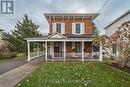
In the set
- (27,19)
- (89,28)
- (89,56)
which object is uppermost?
(27,19)

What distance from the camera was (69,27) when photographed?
1332 inches

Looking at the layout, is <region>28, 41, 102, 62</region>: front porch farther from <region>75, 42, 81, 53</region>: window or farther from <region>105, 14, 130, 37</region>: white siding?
<region>105, 14, 130, 37</region>: white siding

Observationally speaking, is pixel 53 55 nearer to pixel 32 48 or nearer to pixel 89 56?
pixel 89 56

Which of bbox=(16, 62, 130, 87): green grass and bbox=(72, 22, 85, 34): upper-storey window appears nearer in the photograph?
bbox=(16, 62, 130, 87): green grass

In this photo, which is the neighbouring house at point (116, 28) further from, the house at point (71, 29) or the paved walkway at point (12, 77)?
the paved walkway at point (12, 77)

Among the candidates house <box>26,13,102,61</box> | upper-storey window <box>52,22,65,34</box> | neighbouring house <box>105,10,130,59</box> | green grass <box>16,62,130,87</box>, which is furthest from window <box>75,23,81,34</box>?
green grass <box>16,62,130,87</box>

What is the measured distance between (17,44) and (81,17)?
26.6 m

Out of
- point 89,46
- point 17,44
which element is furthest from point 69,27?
point 17,44

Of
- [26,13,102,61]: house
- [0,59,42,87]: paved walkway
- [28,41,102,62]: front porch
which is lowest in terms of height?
[0,59,42,87]: paved walkway

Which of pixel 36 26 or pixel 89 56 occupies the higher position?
pixel 36 26

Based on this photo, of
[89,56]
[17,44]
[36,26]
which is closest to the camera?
[89,56]

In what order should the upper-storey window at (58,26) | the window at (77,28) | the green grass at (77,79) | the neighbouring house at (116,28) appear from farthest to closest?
the window at (77,28)
the upper-storey window at (58,26)
the neighbouring house at (116,28)
the green grass at (77,79)

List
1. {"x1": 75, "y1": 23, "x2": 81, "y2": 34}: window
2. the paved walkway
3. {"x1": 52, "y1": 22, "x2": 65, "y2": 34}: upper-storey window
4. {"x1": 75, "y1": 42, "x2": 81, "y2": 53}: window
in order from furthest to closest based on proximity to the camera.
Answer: {"x1": 75, "y1": 23, "x2": 81, "y2": 34}: window → {"x1": 52, "y1": 22, "x2": 65, "y2": 34}: upper-storey window → {"x1": 75, "y1": 42, "x2": 81, "y2": 53}: window → the paved walkway

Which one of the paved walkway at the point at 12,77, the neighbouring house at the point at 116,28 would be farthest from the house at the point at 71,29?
the paved walkway at the point at 12,77
